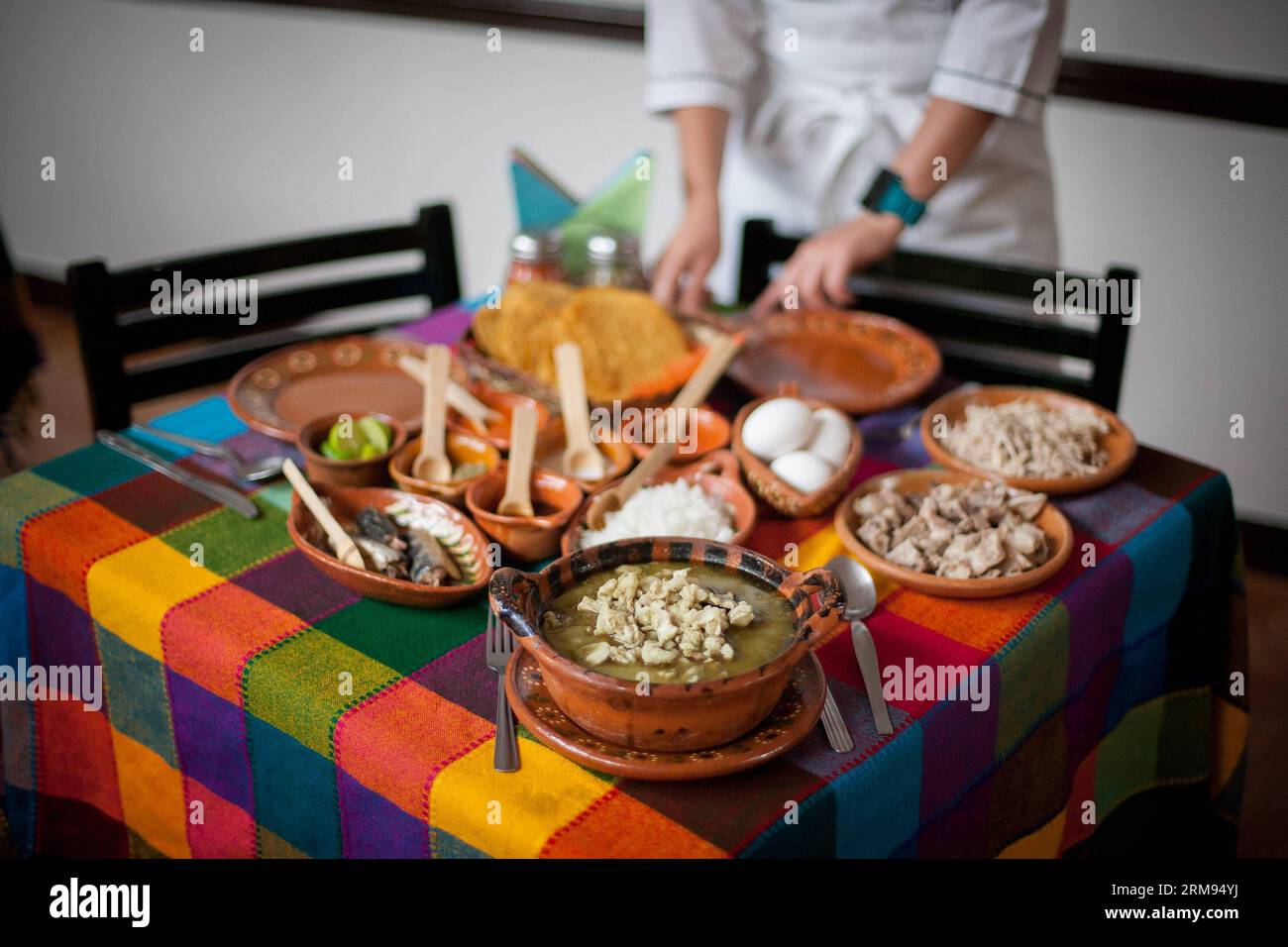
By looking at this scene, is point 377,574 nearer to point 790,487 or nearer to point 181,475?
point 181,475

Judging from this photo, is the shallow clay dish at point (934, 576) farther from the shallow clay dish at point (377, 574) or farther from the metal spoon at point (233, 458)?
the metal spoon at point (233, 458)

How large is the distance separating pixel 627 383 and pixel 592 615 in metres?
0.65

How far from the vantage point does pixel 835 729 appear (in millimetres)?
1028

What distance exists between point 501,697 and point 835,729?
309mm

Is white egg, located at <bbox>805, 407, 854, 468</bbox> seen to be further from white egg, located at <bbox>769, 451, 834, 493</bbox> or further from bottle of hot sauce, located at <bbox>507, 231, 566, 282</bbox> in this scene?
bottle of hot sauce, located at <bbox>507, 231, 566, 282</bbox>

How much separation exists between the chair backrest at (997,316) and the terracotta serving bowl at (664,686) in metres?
1.02

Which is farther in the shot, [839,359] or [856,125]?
[856,125]

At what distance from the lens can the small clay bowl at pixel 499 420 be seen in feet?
4.83

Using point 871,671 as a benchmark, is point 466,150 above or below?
above

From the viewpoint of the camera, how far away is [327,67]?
3.87 metres

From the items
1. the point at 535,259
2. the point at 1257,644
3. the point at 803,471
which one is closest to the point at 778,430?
the point at 803,471

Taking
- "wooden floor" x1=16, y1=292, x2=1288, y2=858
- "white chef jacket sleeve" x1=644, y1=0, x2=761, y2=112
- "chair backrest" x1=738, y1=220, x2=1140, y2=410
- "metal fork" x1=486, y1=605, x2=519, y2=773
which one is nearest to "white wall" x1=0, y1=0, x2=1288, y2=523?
"wooden floor" x1=16, y1=292, x2=1288, y2=858

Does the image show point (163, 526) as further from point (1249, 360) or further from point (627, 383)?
point (1249, 360)
